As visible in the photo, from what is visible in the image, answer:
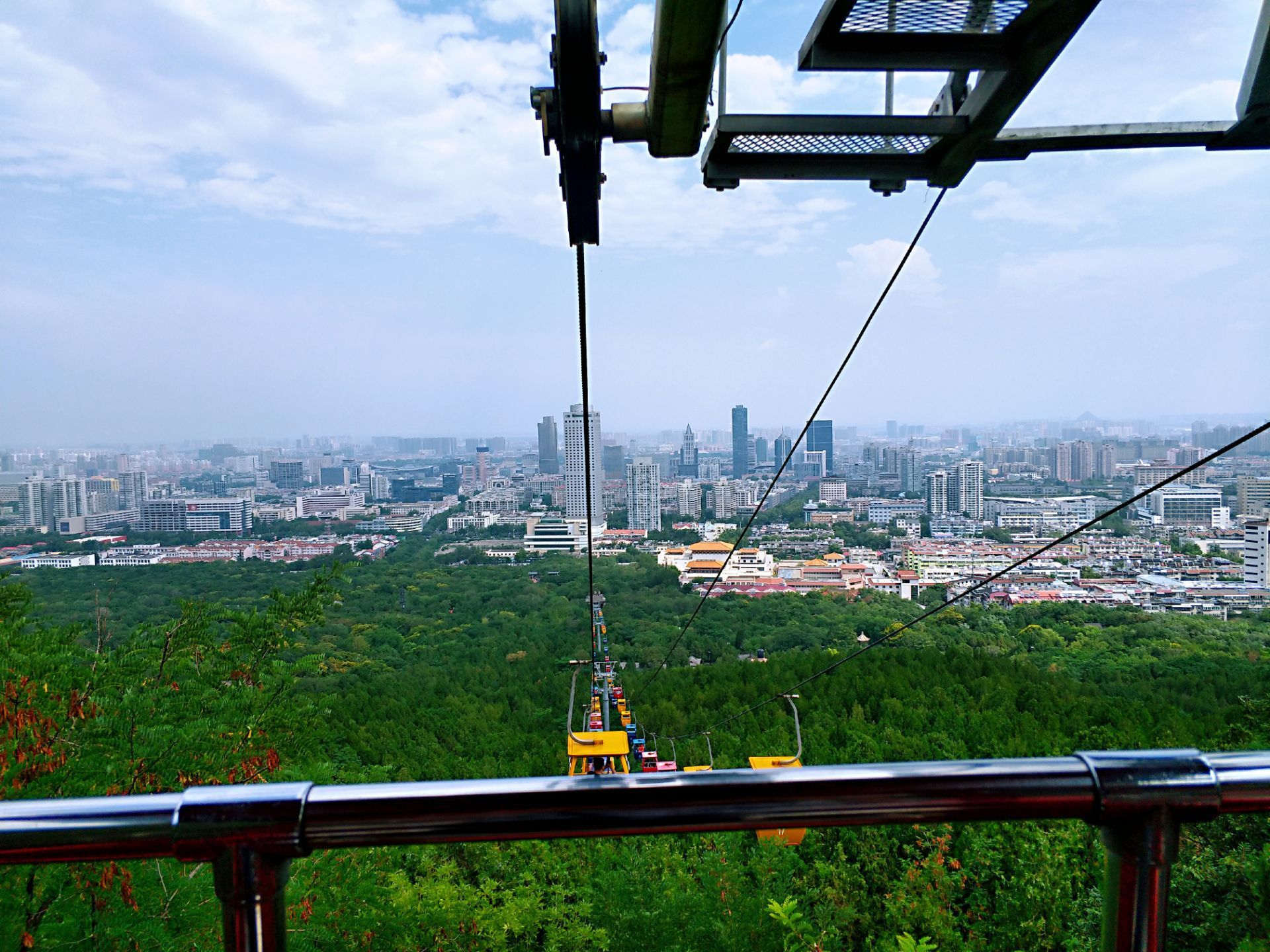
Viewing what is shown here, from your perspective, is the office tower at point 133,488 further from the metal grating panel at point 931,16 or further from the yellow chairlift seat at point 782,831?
the metal grating panel at point 931,16

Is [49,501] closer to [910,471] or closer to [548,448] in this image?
[548,448]

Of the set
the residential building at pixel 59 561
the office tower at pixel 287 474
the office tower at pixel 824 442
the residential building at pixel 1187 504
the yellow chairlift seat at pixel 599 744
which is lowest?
the yellow chairlift seat at pixel 599 744

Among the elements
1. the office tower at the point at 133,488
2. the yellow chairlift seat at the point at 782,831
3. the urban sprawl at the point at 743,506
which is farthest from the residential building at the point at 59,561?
the yellow chairlift seat at the point at 782,831

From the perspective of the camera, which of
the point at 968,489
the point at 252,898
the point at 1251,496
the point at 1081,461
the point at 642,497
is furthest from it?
the point at 642,497

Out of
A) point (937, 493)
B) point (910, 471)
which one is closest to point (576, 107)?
point (937, 493)

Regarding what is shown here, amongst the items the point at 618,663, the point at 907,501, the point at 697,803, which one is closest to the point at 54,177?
the point at 618,663

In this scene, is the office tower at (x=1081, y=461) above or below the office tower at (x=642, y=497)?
above

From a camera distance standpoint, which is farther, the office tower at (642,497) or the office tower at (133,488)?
the office tower at (642,497)
